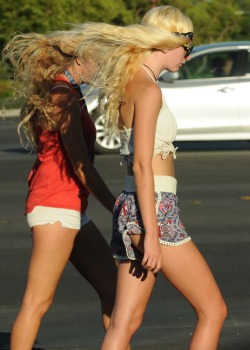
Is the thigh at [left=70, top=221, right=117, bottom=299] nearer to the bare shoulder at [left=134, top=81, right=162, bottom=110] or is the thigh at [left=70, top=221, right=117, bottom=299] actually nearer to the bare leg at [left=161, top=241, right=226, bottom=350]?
the bare leg at [left=161, top=241, right=226, bottom=350]

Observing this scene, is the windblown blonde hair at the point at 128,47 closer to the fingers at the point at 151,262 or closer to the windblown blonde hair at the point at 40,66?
the windblown blonde hair at the point at 40,66

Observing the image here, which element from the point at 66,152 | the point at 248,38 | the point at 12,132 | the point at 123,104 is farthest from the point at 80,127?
the point at 248,38

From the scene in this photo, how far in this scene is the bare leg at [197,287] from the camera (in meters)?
4.58

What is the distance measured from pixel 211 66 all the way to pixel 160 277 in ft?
26.9

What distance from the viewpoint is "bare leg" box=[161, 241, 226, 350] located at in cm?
458

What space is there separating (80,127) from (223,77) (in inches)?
431

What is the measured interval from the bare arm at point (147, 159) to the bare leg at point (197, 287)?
5.8 inches

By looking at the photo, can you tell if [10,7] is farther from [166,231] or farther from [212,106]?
[166,231]

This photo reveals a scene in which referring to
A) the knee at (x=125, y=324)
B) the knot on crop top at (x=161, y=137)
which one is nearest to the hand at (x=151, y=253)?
the knee at (x=125, y=324)

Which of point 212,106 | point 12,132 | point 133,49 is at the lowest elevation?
point 12,132

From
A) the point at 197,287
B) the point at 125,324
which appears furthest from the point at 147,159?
the point at 125,324

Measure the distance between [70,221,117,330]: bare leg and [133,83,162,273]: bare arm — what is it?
0.83m

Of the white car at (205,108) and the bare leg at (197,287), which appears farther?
the white car at (205,108)

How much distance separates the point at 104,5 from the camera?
32250 millimetres
